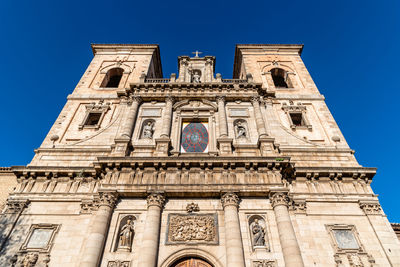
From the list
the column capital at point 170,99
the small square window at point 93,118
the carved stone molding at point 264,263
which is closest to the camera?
the carved stone molding at point 264,263

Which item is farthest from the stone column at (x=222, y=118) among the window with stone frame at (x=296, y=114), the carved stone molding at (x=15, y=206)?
the carved stone molding at (x=15, y=206)

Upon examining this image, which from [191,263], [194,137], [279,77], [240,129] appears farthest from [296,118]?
[191,263]

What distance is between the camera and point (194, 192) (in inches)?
480

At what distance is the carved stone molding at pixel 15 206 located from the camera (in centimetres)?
1221

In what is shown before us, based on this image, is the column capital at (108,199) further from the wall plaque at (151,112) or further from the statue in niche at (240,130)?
the statue in niche at (240,130)

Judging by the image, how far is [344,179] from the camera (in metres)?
13.4

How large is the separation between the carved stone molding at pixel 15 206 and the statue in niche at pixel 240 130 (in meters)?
11.5

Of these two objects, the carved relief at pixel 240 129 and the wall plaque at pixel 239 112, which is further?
the wall plaque at pixel 239 112

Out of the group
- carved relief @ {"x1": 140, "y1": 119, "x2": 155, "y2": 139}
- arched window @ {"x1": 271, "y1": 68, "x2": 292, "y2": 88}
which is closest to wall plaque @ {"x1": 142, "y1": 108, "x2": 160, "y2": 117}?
carved relief @ {"x1": 140, "y1": 119, "x2": 155, "y2": 139}

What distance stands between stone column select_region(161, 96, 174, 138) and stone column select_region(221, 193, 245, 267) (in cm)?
529

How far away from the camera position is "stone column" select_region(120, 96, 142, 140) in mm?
15120

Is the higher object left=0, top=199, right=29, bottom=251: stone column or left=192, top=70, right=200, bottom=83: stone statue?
left=192, top=70, right=200, bottom=83: stone statue

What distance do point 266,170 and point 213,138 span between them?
3834 mm

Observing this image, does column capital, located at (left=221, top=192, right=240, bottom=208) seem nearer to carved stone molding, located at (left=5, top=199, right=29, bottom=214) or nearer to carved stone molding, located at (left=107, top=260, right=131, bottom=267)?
carved stone molding, located at (left=107, top=260, right=131, bottom=267)
